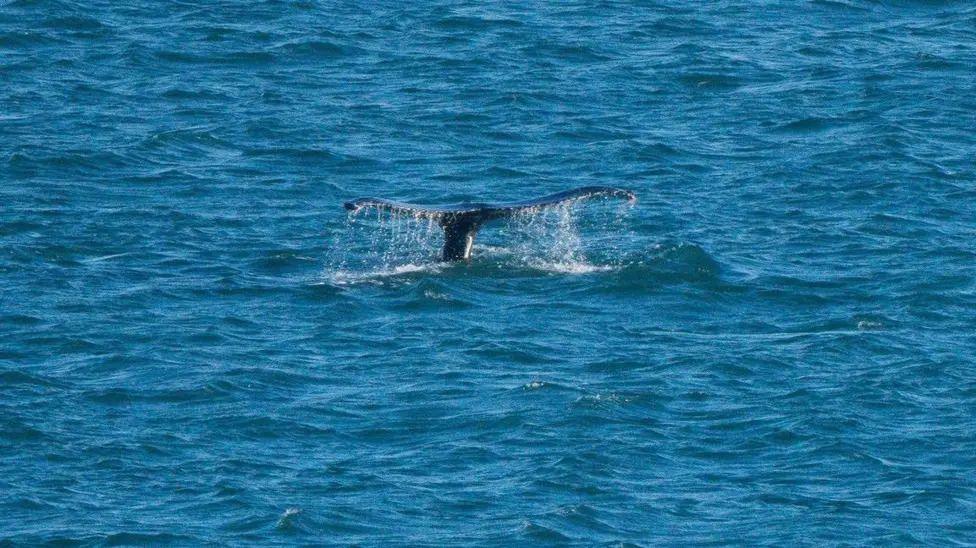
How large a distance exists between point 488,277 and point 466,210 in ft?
4.28

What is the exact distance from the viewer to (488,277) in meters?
33.3

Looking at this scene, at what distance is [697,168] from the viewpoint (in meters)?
40.7

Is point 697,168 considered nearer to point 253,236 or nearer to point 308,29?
point 253,236

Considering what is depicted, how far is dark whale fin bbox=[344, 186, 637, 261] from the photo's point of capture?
31531 millimetres

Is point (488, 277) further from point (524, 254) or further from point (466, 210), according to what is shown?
point (524, 254)

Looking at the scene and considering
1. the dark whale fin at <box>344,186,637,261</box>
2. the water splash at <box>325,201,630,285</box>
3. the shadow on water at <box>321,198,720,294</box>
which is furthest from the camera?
the water splash at <box>325,201,630,285</box>

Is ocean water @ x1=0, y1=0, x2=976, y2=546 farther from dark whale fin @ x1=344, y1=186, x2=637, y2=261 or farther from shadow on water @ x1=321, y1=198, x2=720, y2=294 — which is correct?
dark whale fin @ x1=344, y1=186, x2=637, y2=261

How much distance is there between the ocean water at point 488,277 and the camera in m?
24.9

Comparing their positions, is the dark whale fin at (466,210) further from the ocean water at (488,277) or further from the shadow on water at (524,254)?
the ocean water at (488,277)

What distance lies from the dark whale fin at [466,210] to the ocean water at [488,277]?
1.77 ft

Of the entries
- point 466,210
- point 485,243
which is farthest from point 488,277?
point 485,243

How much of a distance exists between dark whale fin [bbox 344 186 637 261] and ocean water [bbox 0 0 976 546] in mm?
540

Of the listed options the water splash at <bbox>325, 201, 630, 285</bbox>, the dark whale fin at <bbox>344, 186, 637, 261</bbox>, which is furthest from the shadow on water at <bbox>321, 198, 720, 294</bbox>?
the dark whale fin at <bbox>344, 186, 637, 261</bbox>

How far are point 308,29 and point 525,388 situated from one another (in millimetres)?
24431
